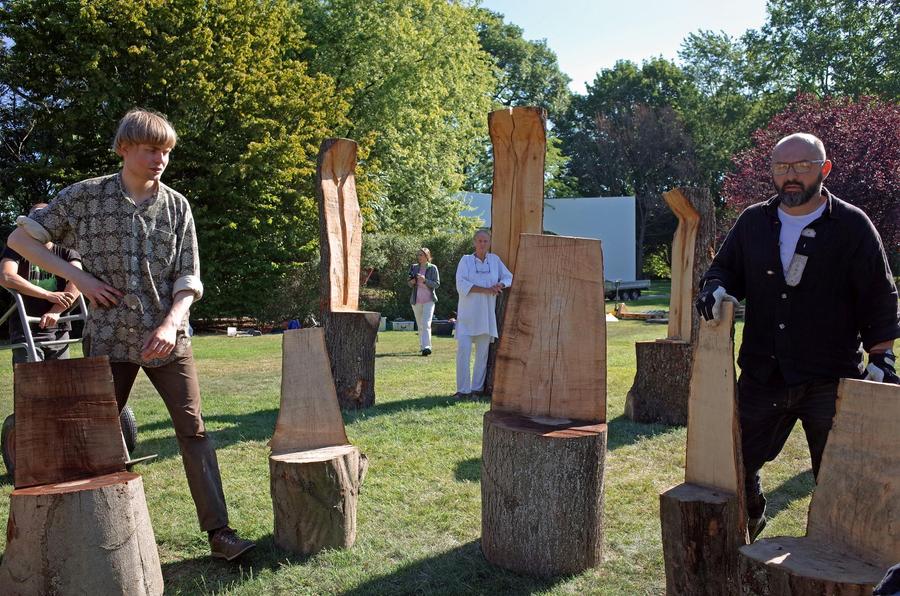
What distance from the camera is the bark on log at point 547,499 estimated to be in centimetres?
308

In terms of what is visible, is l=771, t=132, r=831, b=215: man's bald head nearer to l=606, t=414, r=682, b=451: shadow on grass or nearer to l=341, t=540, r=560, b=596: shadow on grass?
l=341, t=540, r=560, b=596: shadow on grass

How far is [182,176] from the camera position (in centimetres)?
1625

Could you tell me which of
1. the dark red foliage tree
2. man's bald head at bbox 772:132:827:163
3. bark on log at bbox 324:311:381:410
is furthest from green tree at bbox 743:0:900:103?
man's bald head at bbox 772:132:827:163

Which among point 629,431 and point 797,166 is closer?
point 797,166

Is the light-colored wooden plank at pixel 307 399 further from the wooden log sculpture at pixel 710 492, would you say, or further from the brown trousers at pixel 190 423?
the wooden log sculpture at pixel 710 492

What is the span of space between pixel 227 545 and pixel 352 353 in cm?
338

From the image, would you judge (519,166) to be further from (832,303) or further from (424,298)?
(424,298)

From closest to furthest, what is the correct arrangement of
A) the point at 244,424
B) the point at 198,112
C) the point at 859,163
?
the point at 244,424 → the point at 198,112 → the point at 859,163

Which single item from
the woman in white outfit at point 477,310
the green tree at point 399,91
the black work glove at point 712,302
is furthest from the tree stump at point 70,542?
the green tree at point 399,91

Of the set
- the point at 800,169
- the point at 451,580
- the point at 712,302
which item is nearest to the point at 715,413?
the point at 712,302

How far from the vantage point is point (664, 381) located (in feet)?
19.4

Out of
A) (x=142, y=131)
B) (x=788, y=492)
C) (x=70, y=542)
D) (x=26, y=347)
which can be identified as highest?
(x=142, y=131)

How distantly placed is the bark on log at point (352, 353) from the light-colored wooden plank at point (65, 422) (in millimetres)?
3488

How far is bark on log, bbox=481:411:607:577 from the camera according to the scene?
308 centimetres
